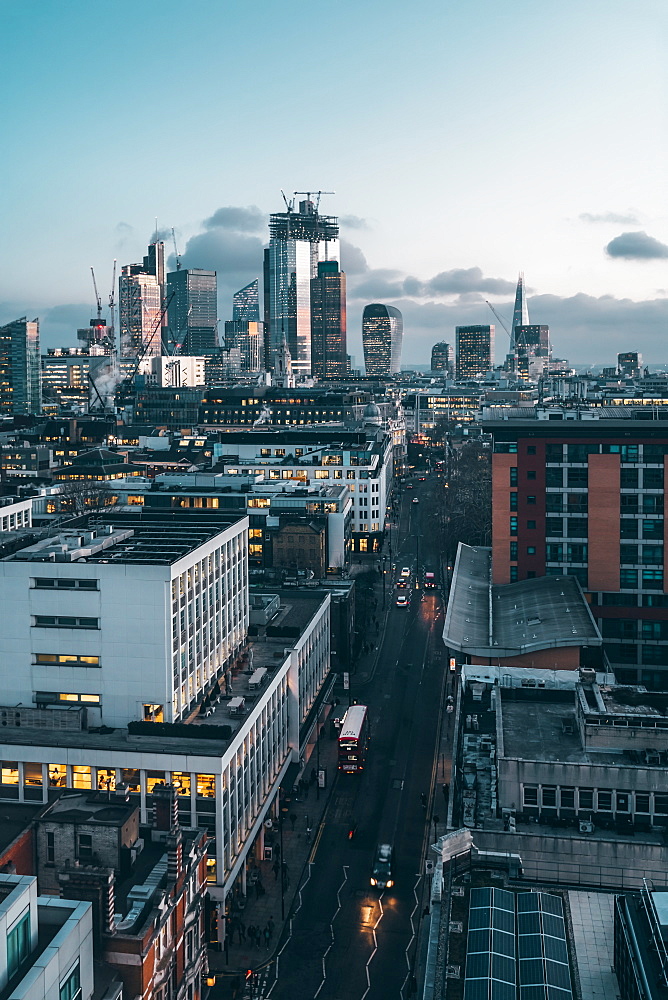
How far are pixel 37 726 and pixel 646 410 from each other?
103 metres

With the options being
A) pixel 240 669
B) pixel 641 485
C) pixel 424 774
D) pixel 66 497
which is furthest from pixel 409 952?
pixel 66 497

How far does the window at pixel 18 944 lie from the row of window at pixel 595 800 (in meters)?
31.7

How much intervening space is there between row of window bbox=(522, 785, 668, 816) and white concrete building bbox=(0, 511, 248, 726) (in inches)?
959

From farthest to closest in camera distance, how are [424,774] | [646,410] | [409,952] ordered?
[646,410] → [424,774] → [409,952]

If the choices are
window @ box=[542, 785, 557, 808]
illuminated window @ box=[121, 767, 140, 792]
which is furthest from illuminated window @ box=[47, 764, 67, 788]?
window @ box=[542, 785, 557, 808]

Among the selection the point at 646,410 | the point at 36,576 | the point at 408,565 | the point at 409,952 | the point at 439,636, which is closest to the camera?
the point at 409,952

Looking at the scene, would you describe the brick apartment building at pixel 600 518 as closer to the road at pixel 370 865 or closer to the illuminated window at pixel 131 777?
the road at pixel 370 865

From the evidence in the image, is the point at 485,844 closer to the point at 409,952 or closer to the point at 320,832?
the point at 409,952

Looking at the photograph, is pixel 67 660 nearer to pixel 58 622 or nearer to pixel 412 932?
pixel 58 622

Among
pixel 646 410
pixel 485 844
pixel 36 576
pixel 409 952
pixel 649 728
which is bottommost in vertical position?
pixel 409 952

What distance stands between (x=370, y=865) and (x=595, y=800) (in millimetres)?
18201

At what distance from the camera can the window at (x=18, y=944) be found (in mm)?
30234

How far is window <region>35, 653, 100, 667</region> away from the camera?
6694cm

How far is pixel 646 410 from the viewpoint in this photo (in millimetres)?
142000
